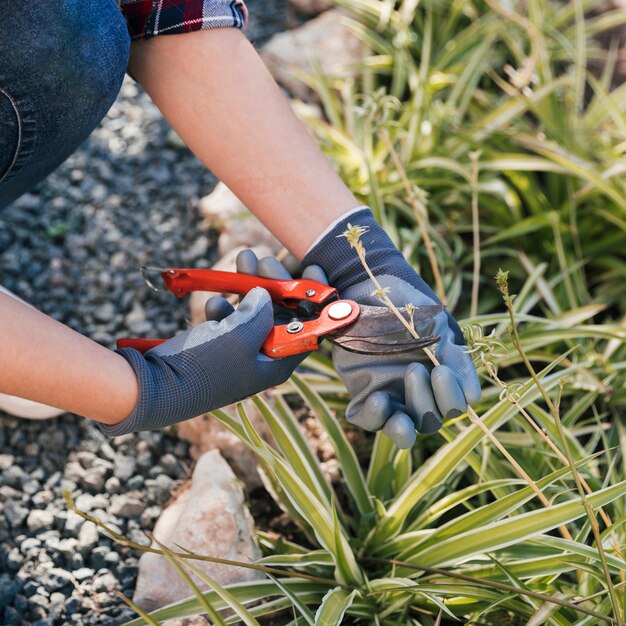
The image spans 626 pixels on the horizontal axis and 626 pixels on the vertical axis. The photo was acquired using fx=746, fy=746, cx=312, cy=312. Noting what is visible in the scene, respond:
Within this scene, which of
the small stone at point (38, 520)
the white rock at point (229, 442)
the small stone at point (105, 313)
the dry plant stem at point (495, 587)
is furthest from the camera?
the small stone at point (105, 313)

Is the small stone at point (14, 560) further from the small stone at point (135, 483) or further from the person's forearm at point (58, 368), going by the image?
the person's forearm at point (58, 368)

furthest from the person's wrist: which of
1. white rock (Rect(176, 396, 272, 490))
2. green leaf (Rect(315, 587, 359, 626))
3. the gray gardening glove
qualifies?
green leaf (Rect(315, 587, 359, 626))

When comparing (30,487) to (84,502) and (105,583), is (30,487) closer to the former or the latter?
(84,502)

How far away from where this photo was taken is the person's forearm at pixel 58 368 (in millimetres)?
998

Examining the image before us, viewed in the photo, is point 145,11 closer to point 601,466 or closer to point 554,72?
point 601,466

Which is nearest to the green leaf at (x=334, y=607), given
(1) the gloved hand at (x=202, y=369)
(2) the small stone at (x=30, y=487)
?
(1) the gloved hand at (x=202, y=369)

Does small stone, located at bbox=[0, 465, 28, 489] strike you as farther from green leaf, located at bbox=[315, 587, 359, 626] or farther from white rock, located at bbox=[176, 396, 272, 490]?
green leaf, located at bbox=[315, 587, 359, 626]

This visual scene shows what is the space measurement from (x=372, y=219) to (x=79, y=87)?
1.78 feet

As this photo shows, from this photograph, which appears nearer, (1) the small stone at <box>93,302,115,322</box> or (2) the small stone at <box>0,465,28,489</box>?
(2) the small stone at <box>0,465,28,489</box>

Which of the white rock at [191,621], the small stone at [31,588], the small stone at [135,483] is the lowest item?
the white rock at [191,621]

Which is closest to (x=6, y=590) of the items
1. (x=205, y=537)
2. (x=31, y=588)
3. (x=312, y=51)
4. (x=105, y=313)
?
(x=31, y=588)

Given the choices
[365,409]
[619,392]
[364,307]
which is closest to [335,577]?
[365,409]

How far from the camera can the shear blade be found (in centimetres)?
119

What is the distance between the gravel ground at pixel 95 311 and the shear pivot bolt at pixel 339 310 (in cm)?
56
